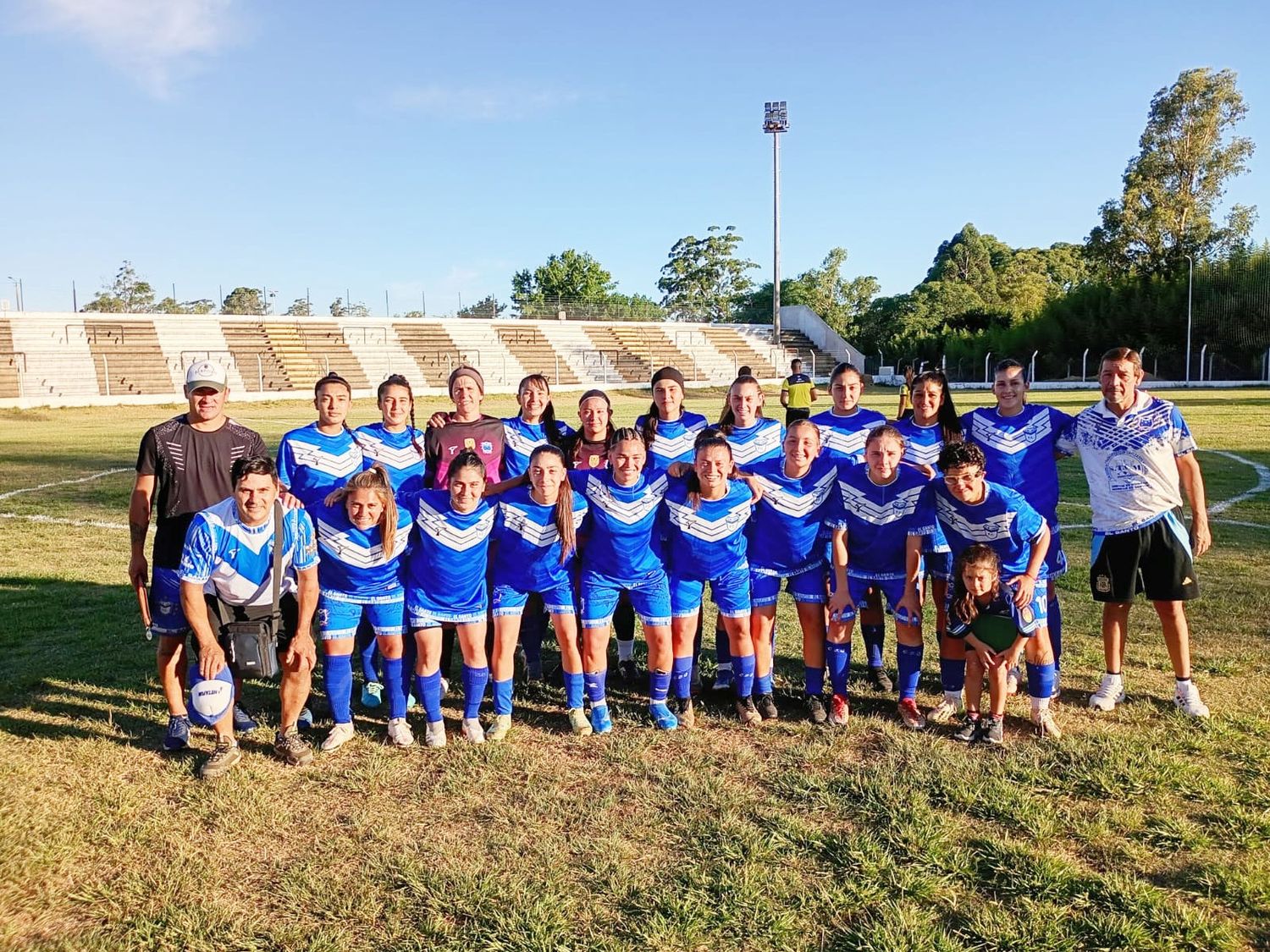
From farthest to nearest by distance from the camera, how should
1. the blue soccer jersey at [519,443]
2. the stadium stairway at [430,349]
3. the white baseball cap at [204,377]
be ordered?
the stadium stairway at [430,349] → the blue soccer jersey at [519,443] → the white baseball cap at [204,377]

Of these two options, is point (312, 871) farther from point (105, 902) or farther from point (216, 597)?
point (216, 597)

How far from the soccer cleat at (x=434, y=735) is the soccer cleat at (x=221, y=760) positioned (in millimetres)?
818

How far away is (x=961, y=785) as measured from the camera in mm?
3541

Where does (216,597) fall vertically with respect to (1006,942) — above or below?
above

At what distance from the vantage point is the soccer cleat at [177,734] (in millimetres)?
4051

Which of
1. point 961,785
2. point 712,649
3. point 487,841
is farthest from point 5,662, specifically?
point 961,785

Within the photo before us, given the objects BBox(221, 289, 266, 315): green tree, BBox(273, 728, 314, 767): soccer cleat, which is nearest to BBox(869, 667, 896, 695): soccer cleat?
BBox(273, 728, 314, 767): soccer cleat

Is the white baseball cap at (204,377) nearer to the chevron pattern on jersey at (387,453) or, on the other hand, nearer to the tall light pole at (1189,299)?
the chevron pattern on jersey at (387,453)

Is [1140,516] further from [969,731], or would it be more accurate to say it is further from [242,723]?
[242,723]

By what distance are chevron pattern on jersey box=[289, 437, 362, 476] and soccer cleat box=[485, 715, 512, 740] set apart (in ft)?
4.89

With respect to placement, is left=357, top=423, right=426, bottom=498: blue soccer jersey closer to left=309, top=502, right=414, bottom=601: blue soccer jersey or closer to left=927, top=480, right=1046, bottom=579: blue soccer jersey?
left=309, top=502, right=414, bottom=601: blue soccer jersey

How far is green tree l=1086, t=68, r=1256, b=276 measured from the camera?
1725 inches

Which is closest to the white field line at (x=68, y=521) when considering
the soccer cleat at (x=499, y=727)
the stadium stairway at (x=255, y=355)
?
the soccer cleat at (x=499, y=727)

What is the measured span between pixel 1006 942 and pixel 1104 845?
0.78 meters
